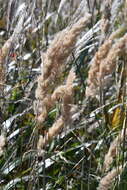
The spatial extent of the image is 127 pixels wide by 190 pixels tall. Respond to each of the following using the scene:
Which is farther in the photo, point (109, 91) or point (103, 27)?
point (109, 91)

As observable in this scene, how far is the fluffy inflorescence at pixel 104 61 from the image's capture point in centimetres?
119

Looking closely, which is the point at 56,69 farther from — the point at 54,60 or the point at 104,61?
the point at 104,61

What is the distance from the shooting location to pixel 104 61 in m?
1.22

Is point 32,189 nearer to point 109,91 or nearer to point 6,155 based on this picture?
point 6,155

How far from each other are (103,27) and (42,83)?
431mm

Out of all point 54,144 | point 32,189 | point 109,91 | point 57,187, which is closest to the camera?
point 32,189

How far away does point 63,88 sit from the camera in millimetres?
1194

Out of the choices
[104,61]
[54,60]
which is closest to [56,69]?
[54,60]

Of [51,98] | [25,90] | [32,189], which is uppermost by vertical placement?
[51,98]

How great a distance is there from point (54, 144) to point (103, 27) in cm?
74

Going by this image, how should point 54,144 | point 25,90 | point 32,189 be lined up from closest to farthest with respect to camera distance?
point 32,189 < point 54,144 < point 25,90

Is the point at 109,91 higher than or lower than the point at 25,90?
lower

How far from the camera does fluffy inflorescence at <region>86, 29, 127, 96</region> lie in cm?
119

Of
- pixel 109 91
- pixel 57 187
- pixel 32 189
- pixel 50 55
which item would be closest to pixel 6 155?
pixel 57 187
